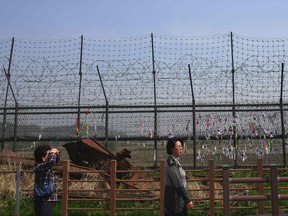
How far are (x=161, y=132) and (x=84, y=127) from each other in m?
2.24

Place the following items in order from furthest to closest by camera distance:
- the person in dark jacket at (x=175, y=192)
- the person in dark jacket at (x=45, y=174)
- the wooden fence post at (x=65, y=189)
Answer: the wooden fence post at (x=65, y=189)
the person in dark jacket at (x=45, y=174)
the person in dark jacket at (x=175, y=192)

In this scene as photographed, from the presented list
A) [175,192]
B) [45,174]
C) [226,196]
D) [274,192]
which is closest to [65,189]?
[45,174]

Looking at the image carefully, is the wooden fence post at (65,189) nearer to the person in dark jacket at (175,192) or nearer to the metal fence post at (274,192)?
the person in dark jacket at (175,192)

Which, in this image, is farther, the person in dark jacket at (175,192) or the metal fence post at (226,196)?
the person in dark jacket at (175,192)

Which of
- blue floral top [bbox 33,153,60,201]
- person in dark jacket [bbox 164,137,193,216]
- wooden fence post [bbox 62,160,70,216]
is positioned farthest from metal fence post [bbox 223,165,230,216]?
wooden fence post [bbox 62,160,70,216]

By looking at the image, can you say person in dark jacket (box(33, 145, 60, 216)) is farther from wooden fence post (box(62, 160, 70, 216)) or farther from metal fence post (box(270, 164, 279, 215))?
metal fence post (box(270, 164, 279, 215))

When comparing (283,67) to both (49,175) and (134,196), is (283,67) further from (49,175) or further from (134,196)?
(49,175)

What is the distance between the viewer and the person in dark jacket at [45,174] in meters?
5.82

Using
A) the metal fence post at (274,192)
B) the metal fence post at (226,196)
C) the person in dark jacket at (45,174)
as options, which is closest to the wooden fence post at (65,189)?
the person in dark jacket at (45,174)

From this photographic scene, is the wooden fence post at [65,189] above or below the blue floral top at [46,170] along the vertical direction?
below

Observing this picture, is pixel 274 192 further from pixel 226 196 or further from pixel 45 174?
pixel 45 174

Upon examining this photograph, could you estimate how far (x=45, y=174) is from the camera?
19.5 feet

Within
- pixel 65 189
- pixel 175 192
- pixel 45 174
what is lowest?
pixel 65 189

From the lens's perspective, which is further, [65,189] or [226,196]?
[65,189]
